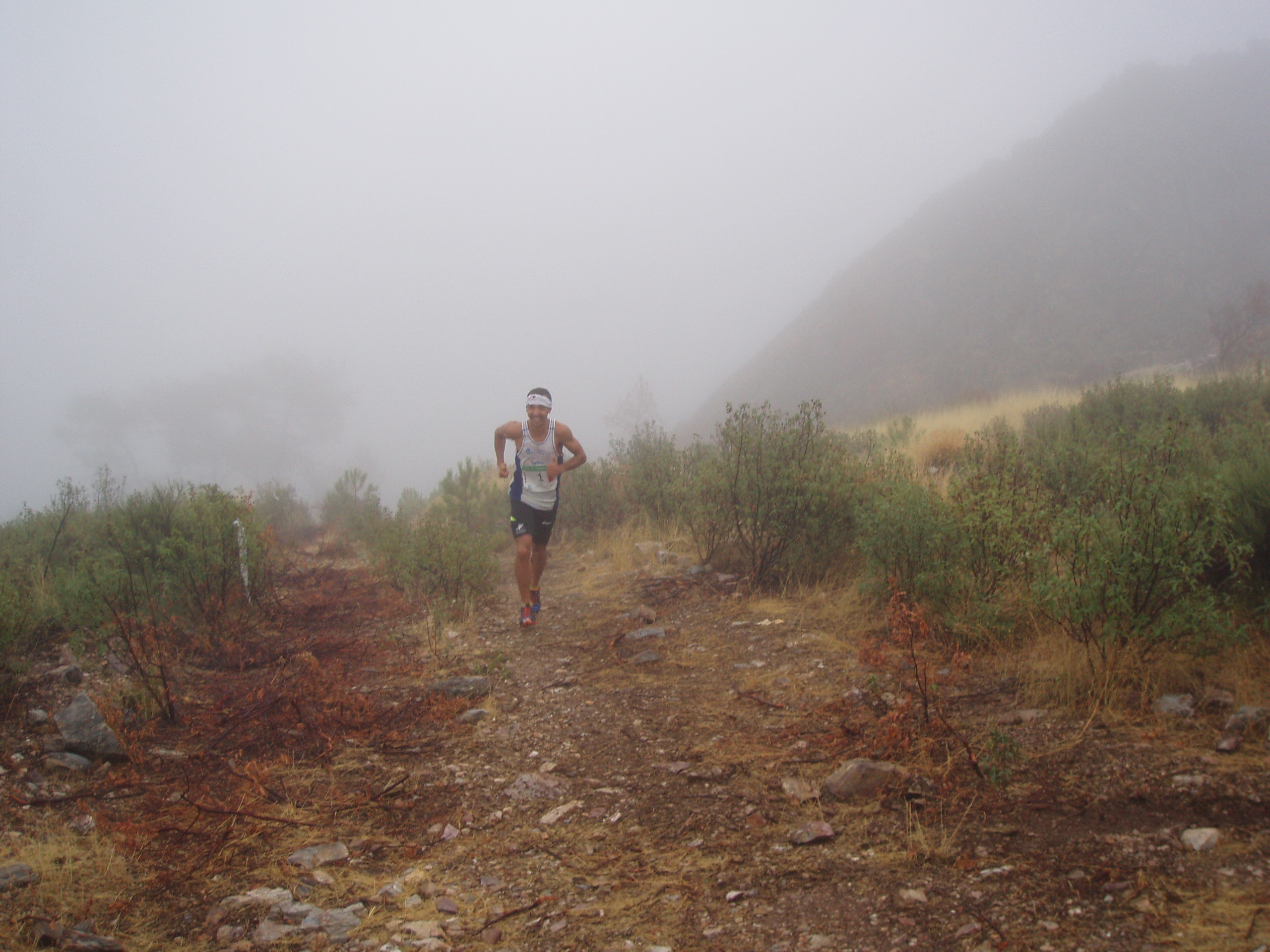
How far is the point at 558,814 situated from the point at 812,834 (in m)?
1.05

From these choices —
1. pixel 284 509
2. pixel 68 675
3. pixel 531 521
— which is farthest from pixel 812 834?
pixel 284 509

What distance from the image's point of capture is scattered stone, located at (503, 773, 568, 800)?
10.1 feet

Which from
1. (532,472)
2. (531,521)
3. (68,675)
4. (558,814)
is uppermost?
(532,472)

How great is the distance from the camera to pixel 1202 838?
6.66 ft

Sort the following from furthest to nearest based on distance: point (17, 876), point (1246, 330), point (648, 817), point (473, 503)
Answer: point (1246, 330) → point (473, 503) → point (648, 817) → point (17, 876)

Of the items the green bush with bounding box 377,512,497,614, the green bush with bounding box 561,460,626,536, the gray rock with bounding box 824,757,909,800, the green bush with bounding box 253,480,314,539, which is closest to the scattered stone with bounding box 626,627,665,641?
the green bush with bounding box 377,512,497,614

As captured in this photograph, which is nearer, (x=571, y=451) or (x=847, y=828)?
(x=847, y=828)

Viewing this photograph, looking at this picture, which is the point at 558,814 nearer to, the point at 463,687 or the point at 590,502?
the point at 463,687

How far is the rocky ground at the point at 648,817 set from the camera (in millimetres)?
1967

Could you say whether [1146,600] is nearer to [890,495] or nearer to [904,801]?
[904,801]

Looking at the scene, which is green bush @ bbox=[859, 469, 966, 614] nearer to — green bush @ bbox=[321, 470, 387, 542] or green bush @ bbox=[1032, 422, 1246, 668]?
green bush @ bbox=[1032, 422, 1246, 668]

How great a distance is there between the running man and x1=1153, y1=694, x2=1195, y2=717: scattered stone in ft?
14.4

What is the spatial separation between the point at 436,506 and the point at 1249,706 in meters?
12.0

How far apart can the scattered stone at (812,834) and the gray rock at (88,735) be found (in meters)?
3.23
